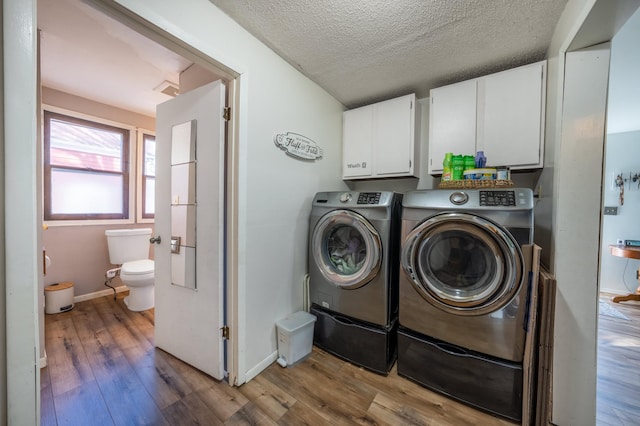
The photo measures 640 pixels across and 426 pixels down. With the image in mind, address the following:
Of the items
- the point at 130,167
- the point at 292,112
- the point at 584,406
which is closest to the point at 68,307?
the point at 130,167

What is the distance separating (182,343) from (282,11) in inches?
85.9

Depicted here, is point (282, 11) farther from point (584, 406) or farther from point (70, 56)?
point (584, 406)

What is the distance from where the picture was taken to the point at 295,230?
6.13 feet

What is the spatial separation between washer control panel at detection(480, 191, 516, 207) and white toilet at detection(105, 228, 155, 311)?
9.47 feet

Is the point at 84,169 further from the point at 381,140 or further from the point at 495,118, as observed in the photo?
the point at 495,118

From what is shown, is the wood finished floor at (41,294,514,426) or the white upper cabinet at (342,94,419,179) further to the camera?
the white upper cabinet at (342,94,419,179)

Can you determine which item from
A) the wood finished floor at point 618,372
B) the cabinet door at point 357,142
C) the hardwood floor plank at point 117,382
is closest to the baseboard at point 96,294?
the hardwood floor plank at point 117,382

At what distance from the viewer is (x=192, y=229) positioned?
5.22 ft

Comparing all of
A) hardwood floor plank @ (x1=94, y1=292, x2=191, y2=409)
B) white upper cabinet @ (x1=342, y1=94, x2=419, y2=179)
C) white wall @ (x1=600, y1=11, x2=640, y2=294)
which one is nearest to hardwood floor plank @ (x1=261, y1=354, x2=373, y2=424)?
hardwood floor plank @ (x1=94, y1=292, x2=191, y2=409)

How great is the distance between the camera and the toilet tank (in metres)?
2.70

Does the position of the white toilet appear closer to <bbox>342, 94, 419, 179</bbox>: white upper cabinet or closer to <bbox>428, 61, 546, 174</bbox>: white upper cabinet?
<bbox>342, 94, 419, 179</bbox>: white upper cabinet

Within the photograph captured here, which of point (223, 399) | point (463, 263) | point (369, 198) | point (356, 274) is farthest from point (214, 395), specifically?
point (463, 263)

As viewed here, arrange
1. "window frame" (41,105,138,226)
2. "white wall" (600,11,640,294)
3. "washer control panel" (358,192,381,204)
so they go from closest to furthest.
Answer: "washer control panel" (358,192,381,204), "window frame" (41,105,138,226), "white wall" (600,11,640,294)

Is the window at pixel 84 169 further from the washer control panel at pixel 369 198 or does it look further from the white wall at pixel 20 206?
the washer control panel at pixel 369 198
